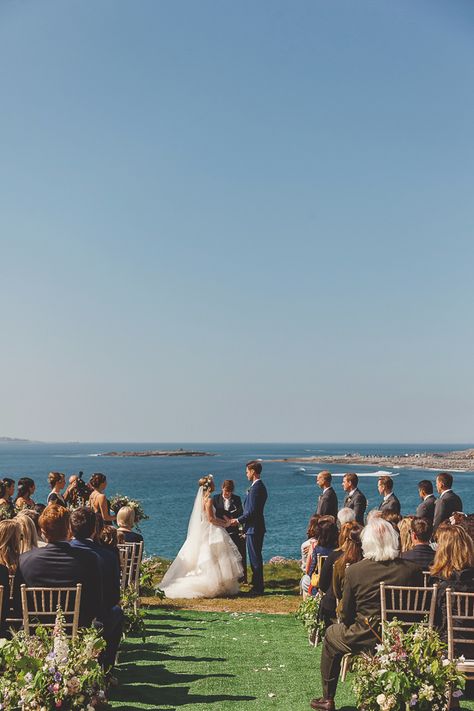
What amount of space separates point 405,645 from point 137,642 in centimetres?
508

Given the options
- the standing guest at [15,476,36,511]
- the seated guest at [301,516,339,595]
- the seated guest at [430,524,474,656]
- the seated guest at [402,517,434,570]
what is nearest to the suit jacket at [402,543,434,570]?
the seated guest at [402,517,434,570]

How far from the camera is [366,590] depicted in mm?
6508

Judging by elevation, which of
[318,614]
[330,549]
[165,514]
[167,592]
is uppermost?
[330,549]

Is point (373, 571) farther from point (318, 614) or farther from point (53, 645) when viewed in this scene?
point (53, 645)

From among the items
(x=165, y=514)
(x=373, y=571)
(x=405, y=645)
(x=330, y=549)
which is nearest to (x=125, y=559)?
(x=330, y=549)

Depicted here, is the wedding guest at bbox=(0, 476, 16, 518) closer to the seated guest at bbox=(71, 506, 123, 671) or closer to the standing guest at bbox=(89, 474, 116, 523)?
the standing guest at bbox=(89, 474, 116, 523)

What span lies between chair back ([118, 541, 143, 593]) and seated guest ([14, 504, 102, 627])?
10.5 ft

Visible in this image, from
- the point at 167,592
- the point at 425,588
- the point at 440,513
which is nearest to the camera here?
the point at 425,588

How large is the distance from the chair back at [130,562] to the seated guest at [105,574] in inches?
90.9

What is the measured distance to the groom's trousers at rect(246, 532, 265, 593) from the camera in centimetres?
1382

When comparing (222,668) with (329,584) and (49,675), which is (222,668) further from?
(49,675)

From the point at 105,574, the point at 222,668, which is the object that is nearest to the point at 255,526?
the point at 222,668

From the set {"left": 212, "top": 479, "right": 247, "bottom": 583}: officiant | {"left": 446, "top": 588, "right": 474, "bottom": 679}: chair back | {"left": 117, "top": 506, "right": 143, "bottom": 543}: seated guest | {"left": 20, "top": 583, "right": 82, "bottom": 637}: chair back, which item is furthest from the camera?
{"left": 212, "top": 479, "right": 247, "bottom": 583}: officiant

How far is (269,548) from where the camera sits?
4131 cm
